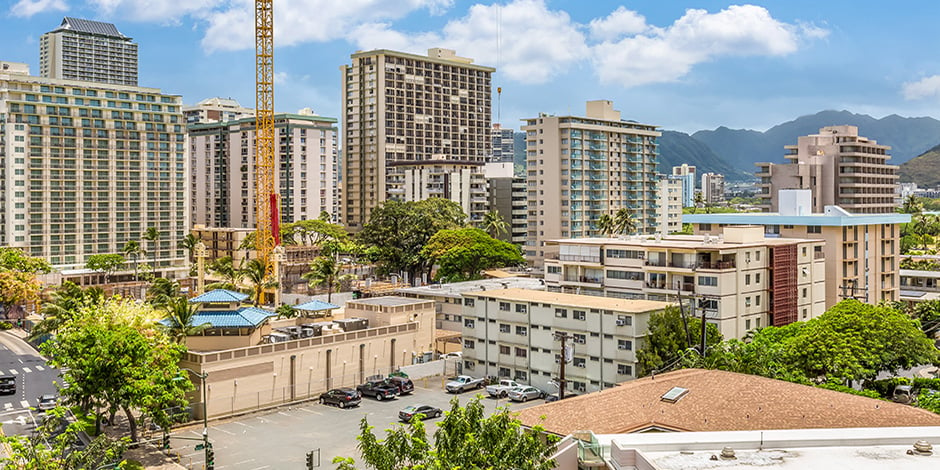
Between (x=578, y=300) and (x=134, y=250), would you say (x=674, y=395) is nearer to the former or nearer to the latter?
(x=578, y=300)

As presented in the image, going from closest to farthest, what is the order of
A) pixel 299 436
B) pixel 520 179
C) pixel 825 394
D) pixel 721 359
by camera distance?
pixel 825 394 → pixel 721 359 → pixel 299 436 → pixel 520 179

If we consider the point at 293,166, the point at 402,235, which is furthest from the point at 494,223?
the point at 293,166

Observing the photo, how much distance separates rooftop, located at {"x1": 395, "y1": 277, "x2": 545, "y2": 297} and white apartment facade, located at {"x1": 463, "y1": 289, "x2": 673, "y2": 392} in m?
10.1

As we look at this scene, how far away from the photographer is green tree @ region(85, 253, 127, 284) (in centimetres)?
12644

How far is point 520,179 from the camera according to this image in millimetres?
176625

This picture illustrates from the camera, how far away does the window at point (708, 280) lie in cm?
7312

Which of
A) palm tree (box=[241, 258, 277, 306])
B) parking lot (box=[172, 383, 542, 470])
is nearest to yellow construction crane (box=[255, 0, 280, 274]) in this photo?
palm tree (box=[241, 258, 277, 306])

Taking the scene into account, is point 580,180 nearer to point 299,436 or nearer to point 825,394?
point 299,436

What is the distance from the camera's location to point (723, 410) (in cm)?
3497

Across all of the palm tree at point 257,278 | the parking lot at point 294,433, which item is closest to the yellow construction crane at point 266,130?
the palm tree at point 257,278

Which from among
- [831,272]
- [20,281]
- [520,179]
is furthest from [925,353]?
[520,179]

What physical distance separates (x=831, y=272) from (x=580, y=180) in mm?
64597

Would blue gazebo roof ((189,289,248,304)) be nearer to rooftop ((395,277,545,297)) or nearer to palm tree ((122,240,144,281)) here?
rooftop ((395,277,545,297))

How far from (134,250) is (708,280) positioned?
93.9m
